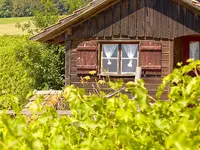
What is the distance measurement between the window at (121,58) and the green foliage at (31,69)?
534 centimetres

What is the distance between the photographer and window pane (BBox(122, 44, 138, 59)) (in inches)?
574

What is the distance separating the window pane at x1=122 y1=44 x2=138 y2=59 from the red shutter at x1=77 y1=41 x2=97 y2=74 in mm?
923

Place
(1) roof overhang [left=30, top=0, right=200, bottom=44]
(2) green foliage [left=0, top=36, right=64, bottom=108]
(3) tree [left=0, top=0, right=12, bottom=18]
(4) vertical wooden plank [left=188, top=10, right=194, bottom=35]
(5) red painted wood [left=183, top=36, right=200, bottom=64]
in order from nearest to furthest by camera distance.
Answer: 1. (1) roof overhang [left=30, top=0, right=200, bottom=44]
2. (4) vertical wooden plank [left=188, top=10, right=194, bottom=35]
3. (5) red painted wood [left=183, top=36, right=200, bottom=64]
4. (2) green foliage [left=0, top=36, right=64, bottom=108]
5. (3) tree [left=0, top=0, right=12, bottom=18]

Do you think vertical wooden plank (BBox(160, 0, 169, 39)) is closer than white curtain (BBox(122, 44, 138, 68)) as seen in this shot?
Yes

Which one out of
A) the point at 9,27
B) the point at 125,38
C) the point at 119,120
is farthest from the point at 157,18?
the point at 9,27

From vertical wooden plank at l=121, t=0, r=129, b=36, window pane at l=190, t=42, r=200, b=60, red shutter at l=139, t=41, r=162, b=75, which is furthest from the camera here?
window pane at l=190, t=42, r=200, b=60

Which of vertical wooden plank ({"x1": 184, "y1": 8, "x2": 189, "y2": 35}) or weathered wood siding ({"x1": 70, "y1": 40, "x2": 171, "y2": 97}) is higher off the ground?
vertical wooden plank ({"x1": 184, "y1": 8, "x2": 189, "y2": 35})

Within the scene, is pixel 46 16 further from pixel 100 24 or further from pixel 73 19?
pixel 73 19

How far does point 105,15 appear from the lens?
48.0 feet

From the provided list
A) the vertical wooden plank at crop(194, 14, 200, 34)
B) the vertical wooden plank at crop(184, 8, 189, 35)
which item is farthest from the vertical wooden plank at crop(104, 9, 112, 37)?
the vertical wooden plank at crop(194, 14, 200, 34)

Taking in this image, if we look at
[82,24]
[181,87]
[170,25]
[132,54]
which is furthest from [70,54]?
[181,87]

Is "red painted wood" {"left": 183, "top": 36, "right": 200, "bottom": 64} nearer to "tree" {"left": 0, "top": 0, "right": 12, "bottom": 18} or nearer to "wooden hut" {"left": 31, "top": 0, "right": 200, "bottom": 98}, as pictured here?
"wooden hut" {"left": 31, "top": 0, "right": 200, "bottom": 98}

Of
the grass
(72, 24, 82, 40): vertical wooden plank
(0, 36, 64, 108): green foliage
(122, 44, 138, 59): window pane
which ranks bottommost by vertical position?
(0, 36, 64, 108): green foliage

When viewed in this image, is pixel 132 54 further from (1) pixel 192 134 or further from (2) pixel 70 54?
(1) pixel 192 134
